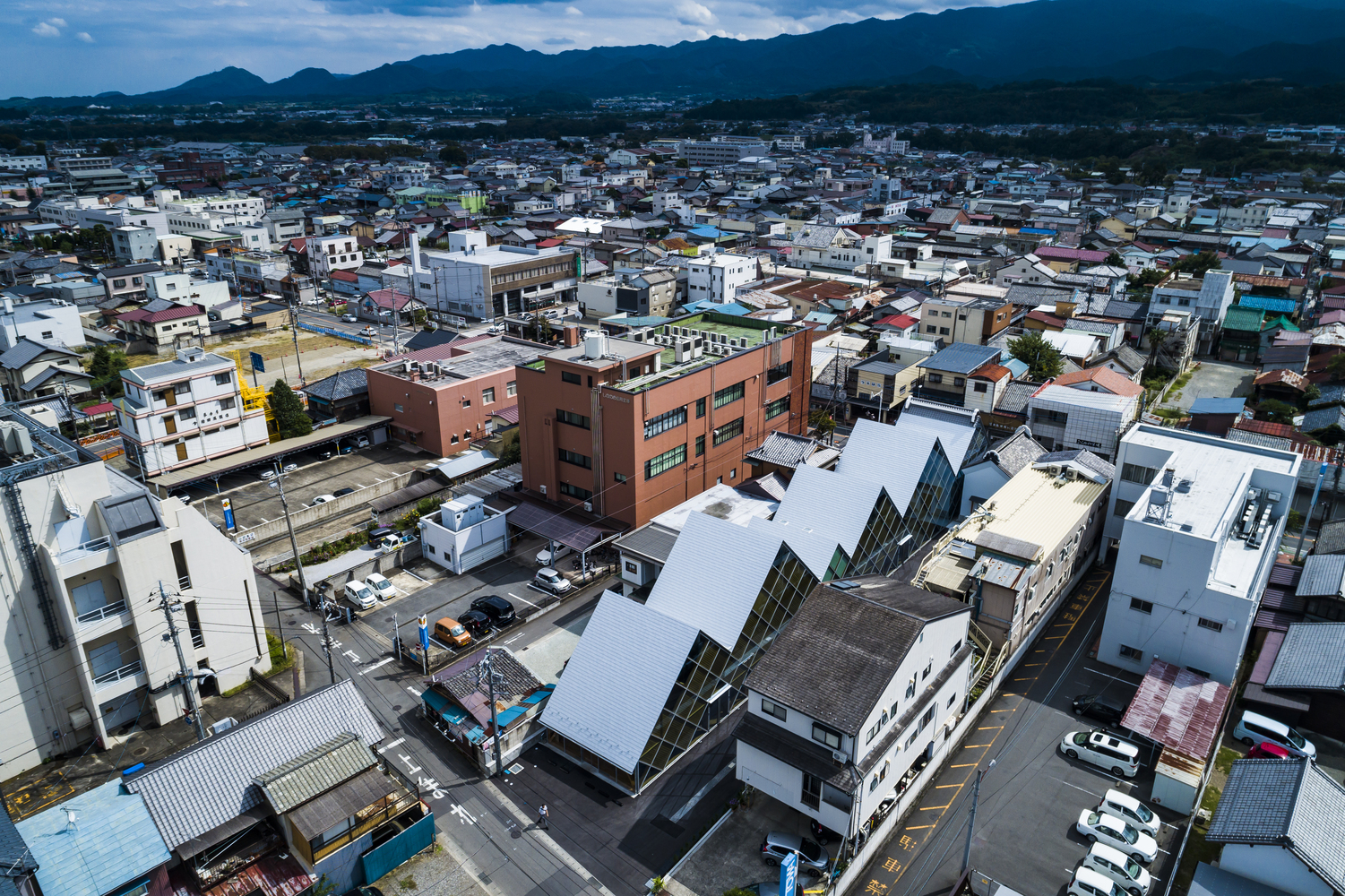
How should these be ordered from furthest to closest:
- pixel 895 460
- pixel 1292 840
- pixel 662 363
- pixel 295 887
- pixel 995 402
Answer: pixel 995 402
pixel 662 363
pixel 895 460
pixel 295 887
pixel 1292 840

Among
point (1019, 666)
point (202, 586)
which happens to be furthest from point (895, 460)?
point (202, 586)

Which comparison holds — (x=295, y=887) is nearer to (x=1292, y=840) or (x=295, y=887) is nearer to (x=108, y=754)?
(x=108, y=754)

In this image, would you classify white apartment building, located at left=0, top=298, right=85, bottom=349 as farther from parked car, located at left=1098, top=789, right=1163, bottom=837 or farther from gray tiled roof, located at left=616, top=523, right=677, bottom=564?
parked car, located at left=1098, top=789, right=1163, bottom=837

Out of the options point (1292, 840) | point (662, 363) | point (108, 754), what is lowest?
point (108, 754)

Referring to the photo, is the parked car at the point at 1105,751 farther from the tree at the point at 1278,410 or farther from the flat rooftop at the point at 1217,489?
the tree at the point at 1278,410

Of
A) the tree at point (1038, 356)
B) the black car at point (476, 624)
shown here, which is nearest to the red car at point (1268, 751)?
the black car at point (476, 624)

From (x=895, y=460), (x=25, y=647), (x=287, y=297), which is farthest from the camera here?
(x=287, y=297)

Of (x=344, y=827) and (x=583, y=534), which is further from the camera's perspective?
(x=583, y=534)
